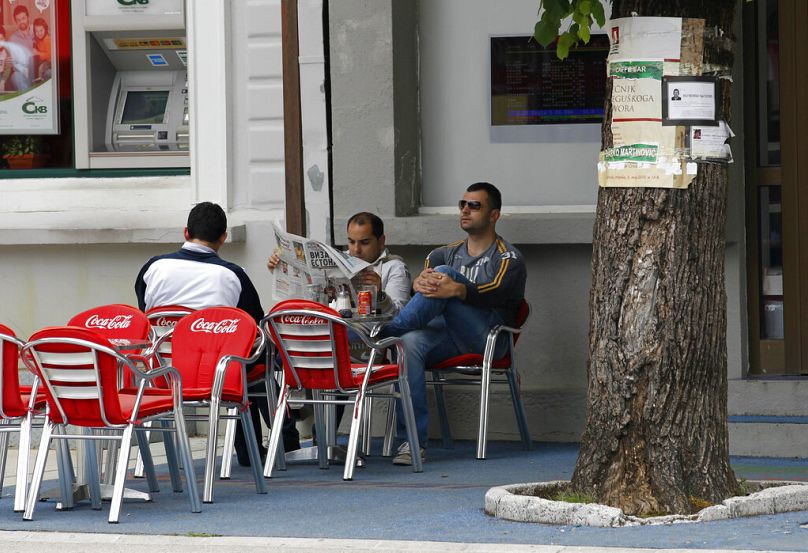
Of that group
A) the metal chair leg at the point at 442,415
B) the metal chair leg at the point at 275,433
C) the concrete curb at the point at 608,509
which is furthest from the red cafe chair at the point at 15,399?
the metal chair leg at the point at 442,415

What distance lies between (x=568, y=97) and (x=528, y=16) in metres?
0.60

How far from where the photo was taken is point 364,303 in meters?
8.70

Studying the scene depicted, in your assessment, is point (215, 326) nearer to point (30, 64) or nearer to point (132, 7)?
point (132, 7)

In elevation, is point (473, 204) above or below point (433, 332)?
above

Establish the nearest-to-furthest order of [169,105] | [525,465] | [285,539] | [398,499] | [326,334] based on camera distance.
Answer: [285,539] → [398,499] → [326,334] → [525,465] → [169,105]

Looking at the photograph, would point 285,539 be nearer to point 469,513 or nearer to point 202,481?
point 469,513

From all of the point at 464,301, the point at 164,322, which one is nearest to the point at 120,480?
the point at 164,322

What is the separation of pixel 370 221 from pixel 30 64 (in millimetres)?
3270

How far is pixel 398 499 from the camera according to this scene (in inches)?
287

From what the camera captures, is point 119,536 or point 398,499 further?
point 398,499

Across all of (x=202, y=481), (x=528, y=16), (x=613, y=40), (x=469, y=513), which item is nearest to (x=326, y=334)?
(x=202, y=481)

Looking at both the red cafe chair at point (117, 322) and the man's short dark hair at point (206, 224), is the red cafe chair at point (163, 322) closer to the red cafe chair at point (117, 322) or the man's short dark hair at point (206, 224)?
the red cafe chair at point (117, 322)

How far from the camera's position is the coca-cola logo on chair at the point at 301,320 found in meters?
7.98

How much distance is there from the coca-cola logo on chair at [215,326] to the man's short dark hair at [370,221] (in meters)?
1.85
